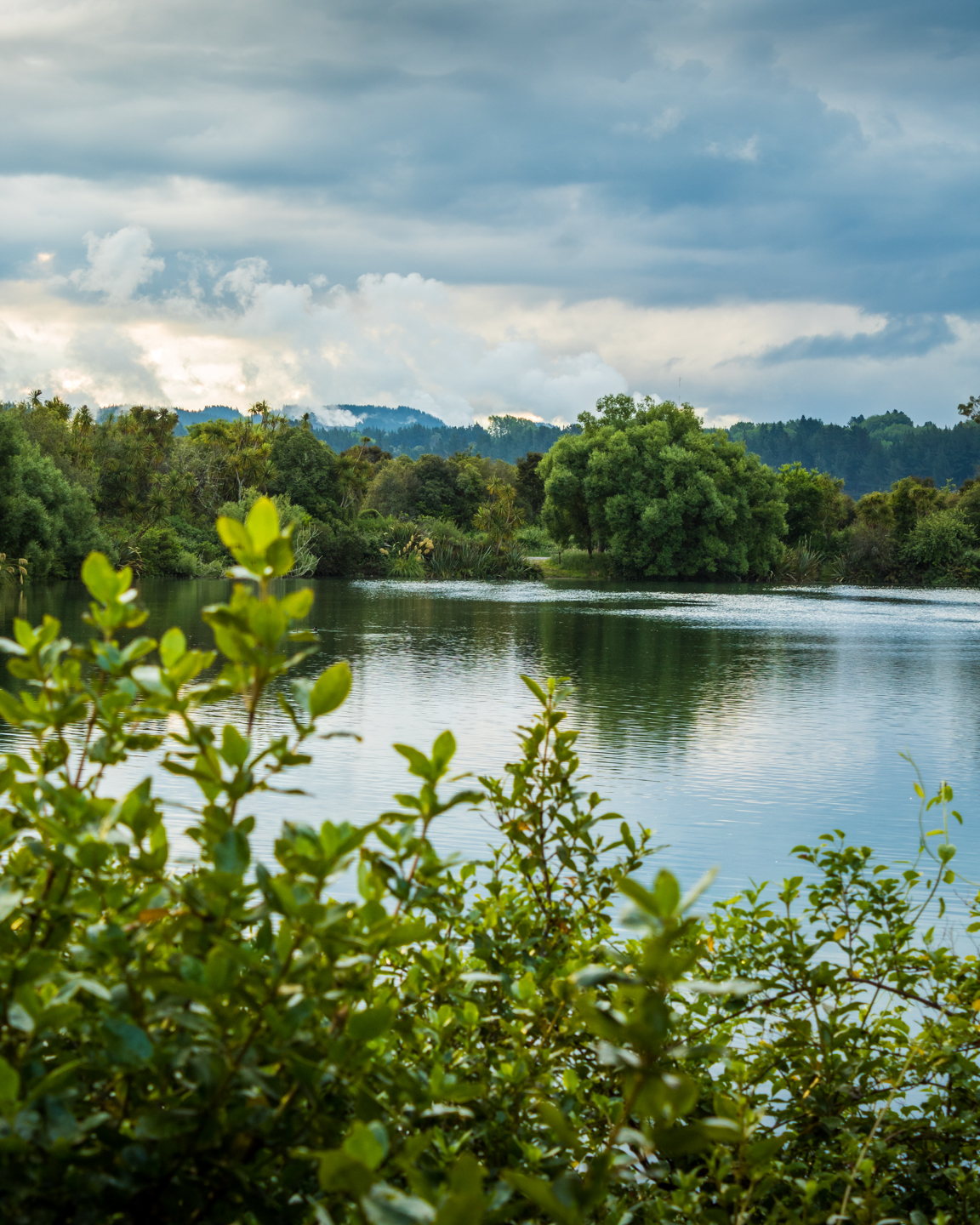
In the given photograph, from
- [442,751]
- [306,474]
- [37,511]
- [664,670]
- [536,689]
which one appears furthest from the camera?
[306,474]

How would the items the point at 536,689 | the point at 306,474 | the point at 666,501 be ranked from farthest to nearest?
the point at 306,474, the point at 666,501, the point at 536,689

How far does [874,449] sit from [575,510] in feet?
476

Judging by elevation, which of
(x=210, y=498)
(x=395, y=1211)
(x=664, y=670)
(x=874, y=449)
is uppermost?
(x=874, y=449)

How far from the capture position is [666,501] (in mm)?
52000

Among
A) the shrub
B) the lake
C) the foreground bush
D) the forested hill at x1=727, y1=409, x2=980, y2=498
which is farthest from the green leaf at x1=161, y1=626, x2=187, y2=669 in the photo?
the forested hill at x1=727, y1=409, x2=980, y2=498

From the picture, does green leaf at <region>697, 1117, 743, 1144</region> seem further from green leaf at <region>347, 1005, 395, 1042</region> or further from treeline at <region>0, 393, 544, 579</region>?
treeline at <region>0, 393, 544, 579</region>

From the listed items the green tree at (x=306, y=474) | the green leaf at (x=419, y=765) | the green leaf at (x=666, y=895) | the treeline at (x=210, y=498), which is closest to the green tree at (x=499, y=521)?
the treeline at (x=210, y=498)

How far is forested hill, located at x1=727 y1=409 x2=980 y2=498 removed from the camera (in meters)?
171

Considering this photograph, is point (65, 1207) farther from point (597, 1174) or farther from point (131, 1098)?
point (597, 1174)

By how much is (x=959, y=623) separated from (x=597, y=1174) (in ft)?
101

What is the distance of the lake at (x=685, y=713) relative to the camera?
805 cm

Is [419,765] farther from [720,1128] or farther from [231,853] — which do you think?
[720,1128]

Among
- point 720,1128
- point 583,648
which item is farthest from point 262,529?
point 583,648

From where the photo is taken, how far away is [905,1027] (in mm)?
2549
